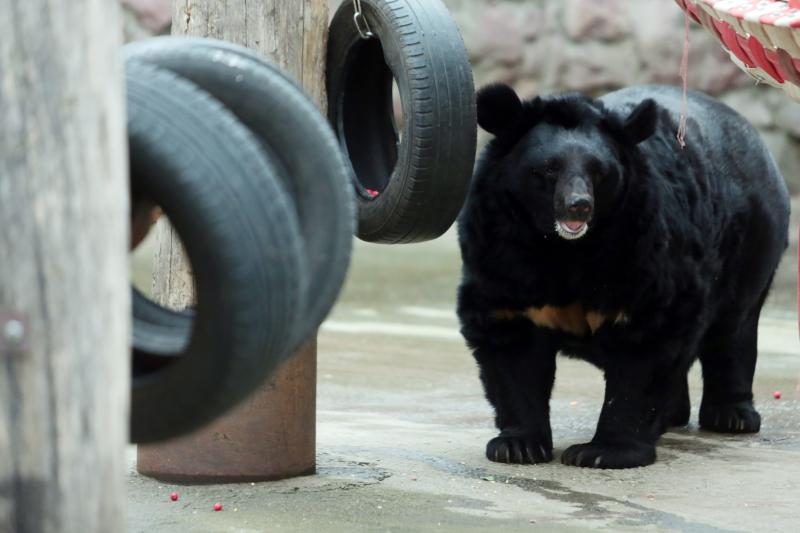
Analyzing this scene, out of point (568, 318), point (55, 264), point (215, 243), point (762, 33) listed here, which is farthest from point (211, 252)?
point (568, 318)

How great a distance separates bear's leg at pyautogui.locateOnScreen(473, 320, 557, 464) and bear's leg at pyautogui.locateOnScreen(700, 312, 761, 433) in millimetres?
925

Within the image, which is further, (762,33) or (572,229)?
(572,229)

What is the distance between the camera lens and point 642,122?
4.96 m

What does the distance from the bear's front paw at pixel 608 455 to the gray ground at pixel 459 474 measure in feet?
0.17

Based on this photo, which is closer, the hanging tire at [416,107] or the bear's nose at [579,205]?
the hanging tire at [416,107]

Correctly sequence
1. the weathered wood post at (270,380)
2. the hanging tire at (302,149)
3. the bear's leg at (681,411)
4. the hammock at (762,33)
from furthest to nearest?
the bear's leg at (681,411) < the weathered wood post at (270,380) < the hammock at (762,33) < the hanging tire at (302,149)

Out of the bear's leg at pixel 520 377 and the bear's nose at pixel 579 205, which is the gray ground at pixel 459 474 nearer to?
the bear's leg at pixel 520 377

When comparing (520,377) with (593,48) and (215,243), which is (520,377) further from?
(593,48)

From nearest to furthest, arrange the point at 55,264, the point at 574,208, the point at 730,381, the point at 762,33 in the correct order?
1. the point at 55,264
2. the point at 762,33
3. the point at 574,208
4. the point at 730,381

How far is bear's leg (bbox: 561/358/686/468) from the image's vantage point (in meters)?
4.86

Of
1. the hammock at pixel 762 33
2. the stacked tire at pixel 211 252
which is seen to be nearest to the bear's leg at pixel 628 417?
the hammock at pixel 762 33

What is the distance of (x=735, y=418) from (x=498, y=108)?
1.58 m

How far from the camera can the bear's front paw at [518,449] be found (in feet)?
16.0

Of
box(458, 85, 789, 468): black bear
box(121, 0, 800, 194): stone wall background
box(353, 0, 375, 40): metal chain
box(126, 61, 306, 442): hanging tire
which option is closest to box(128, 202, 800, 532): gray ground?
box(458, 85, 789, 468): black bear
